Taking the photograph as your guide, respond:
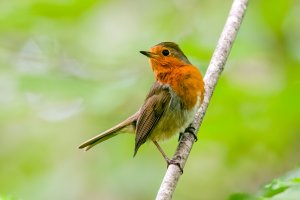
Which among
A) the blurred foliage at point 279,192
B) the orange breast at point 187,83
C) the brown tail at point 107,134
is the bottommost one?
the blurred foliage at point 279,192

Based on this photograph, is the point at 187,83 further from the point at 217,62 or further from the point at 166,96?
the point at 217,62

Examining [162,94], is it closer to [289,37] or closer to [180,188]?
[289,37]

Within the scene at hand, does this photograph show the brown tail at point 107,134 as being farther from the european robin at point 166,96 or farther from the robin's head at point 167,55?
the robin's head at point 167,55

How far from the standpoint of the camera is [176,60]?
5238mm

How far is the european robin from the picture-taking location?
496 cm

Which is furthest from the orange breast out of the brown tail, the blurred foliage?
the blurred foliage

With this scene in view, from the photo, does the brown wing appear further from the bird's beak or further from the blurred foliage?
the blurred foliage

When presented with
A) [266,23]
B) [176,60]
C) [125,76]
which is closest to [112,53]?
[125,76]

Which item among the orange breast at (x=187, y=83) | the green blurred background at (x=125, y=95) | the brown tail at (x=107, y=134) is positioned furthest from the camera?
the brown tail at (x=107, y=134)

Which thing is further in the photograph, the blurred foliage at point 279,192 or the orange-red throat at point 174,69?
the orange-red throat at point 174,69

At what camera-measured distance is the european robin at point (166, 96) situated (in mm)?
4957

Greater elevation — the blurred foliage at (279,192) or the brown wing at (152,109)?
the brown wing at (152,109)

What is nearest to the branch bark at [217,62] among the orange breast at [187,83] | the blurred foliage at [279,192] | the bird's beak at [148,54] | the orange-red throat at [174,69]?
the orange breast at [187,83]

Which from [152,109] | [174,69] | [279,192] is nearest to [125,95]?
[152,109]
